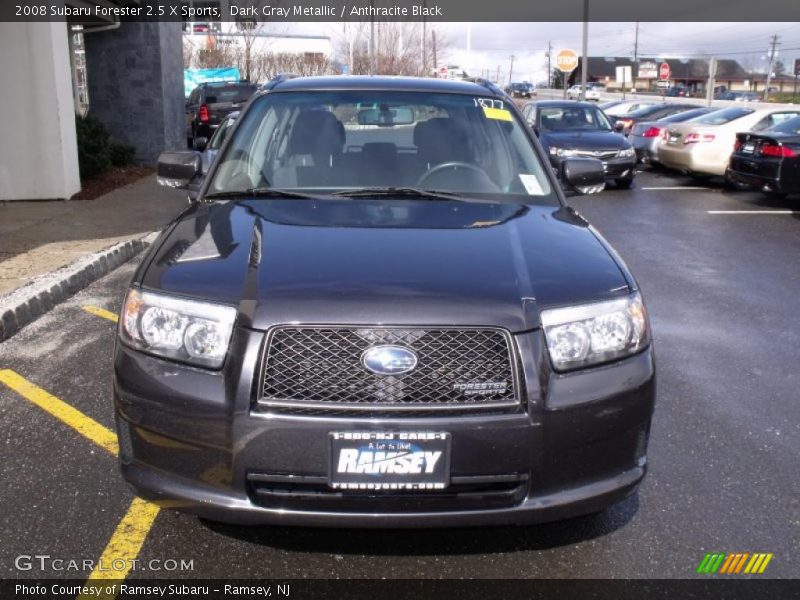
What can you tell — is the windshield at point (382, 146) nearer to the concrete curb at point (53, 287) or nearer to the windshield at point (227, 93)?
the concrete curb at point (53, 287)

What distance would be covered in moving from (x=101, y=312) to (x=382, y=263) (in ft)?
14.3

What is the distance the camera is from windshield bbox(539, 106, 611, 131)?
16.6m

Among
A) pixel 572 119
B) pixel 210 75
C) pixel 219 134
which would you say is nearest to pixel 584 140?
pixel 572 119

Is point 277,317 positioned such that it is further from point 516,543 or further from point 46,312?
point 46,312

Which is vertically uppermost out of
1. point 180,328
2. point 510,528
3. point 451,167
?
point 451,167

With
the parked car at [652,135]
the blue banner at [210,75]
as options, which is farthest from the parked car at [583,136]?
the blue banner at [210,75]

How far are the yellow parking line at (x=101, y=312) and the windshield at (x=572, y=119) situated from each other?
11577 mm

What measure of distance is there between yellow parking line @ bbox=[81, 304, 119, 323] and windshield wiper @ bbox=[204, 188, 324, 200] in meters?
2.82

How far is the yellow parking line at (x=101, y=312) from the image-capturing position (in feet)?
21.2

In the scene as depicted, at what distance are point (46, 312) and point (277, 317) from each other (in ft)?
15.2

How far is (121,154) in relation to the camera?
16250 mm

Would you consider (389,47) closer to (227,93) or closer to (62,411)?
(227,93)

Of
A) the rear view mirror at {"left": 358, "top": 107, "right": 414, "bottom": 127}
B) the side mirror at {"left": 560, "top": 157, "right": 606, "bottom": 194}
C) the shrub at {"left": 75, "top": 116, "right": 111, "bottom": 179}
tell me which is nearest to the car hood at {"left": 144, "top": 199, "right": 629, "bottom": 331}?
the rear view mirror at {"left": 358, "top": 107, "right": 414, "bottom": 127}

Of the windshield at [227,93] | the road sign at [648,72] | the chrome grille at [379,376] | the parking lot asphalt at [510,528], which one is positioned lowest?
the parking lot asphalt at [510,528]
